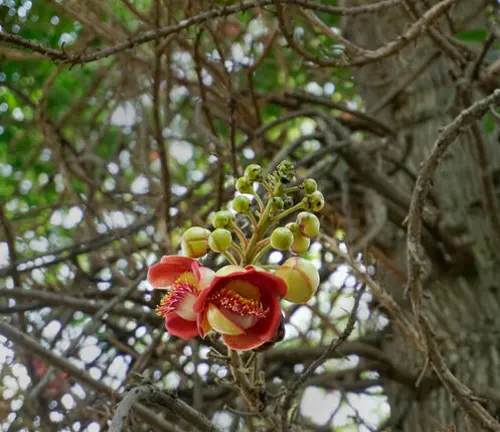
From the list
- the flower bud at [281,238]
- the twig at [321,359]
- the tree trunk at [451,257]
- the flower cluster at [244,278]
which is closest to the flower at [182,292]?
the flower cluster at [244,278]

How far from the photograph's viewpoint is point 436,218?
2439mm

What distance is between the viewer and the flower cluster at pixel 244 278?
3.25ft

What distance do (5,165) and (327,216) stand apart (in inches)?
69.1

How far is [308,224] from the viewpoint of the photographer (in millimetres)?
1060

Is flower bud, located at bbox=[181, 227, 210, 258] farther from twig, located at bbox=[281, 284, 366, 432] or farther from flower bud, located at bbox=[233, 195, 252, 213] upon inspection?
twig, located at bbox=[281, 284, 366, 432]

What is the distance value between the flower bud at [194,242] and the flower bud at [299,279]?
132mm

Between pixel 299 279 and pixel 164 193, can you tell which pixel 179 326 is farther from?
pixel 164 193

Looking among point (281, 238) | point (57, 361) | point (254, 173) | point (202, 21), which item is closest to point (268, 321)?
point (281, 238)

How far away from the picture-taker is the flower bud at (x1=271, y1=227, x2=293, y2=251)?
3.33 ft

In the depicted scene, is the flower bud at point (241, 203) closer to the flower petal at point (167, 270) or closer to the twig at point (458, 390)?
the flower petal at point (167, 270)

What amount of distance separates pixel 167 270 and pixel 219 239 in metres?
0.12

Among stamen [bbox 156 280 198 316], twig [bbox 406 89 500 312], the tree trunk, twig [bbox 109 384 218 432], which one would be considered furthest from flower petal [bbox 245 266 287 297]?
the tree trunk

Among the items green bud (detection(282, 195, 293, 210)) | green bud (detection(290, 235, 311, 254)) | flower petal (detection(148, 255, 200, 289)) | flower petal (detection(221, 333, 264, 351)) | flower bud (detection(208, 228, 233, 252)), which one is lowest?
flower petal (detection(221, 333, 264, 351))

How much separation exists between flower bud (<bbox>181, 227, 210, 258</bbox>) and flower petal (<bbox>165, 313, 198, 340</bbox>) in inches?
4.0
